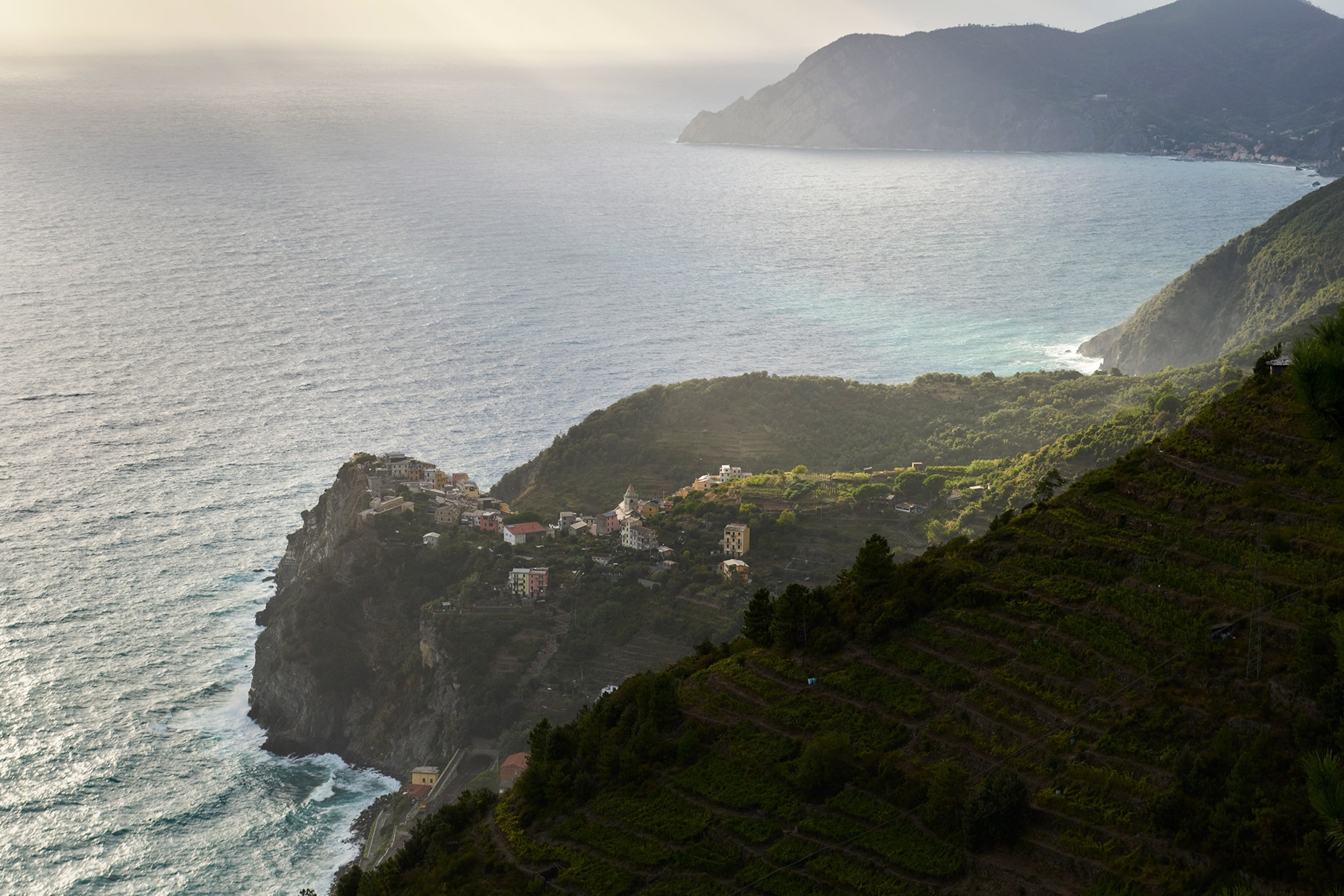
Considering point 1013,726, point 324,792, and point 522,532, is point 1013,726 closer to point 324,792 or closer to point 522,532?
point 324,792

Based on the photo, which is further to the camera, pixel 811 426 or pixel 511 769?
pixel 811 426

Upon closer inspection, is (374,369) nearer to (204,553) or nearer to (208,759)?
(204,553)

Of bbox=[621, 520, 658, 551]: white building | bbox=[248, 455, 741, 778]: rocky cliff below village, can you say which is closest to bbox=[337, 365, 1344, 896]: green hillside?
bbox=[248, 455, 741, 778]: rocky cliff below village

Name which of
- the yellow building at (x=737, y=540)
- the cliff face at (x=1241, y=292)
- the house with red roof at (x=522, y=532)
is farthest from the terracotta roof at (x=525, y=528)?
the cliff face at (x=1241, y=292)

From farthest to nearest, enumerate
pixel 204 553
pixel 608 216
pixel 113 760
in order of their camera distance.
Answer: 1. pixel 608 216
2. pixel 204 553
3. pixel 113 760

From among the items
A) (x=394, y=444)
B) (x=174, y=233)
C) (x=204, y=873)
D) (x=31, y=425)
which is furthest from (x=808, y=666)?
(x=174, y=233)

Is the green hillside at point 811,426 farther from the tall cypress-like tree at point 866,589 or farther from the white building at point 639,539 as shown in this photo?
the tall cypress-like tree at point 866,589

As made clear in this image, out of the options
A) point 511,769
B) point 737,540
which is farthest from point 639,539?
point 511,769
